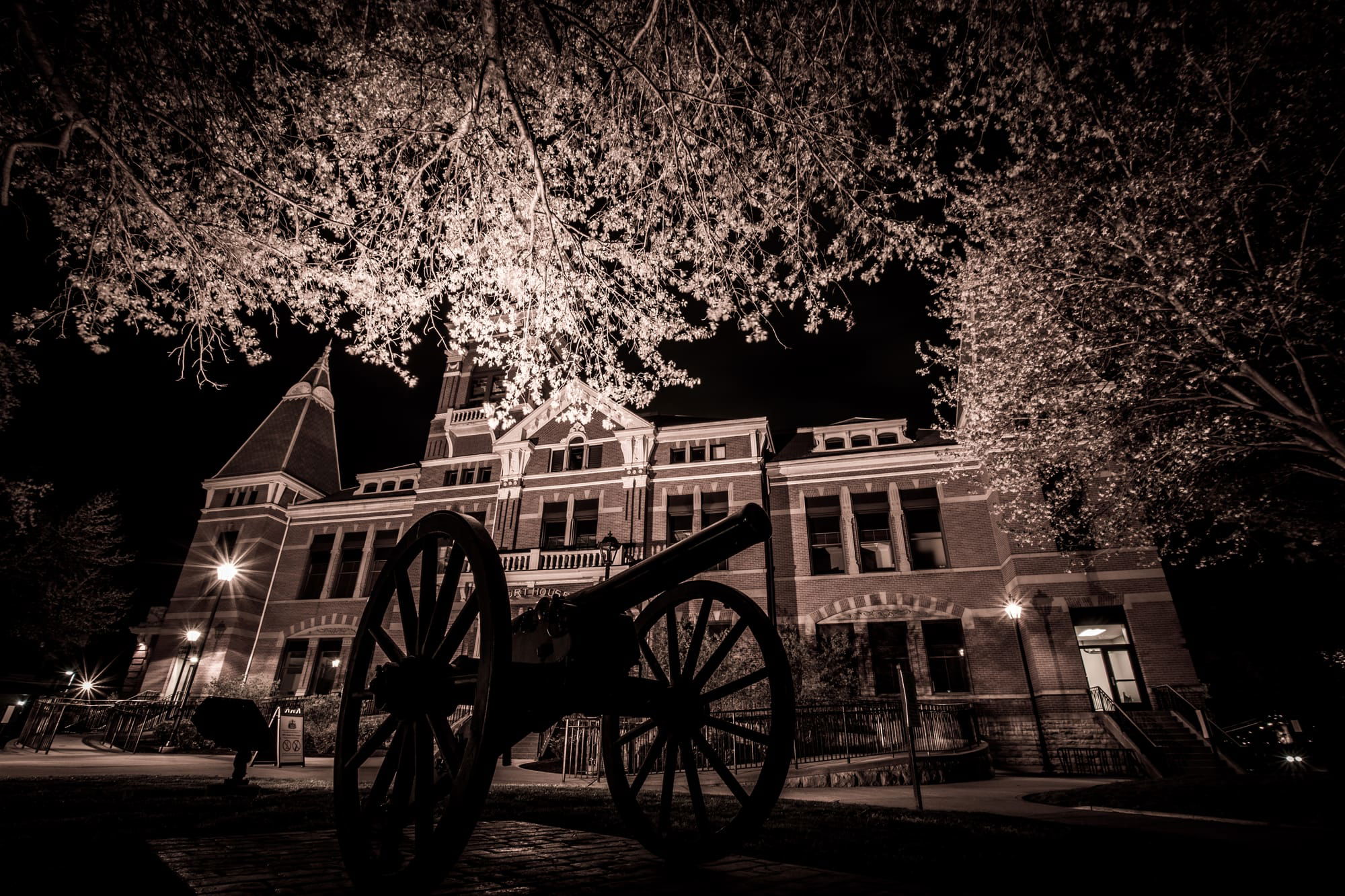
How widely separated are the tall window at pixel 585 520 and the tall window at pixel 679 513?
2982 mm

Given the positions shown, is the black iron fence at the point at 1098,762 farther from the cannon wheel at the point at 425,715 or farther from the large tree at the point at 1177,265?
the cannon wheel at the point at 425,715

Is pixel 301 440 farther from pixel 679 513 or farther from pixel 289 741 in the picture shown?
pixel 289 741

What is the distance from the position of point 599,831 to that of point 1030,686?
1606 cm

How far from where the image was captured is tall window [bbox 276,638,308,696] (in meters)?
23.7

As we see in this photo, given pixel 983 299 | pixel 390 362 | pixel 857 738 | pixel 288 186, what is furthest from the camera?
pixel 857 738

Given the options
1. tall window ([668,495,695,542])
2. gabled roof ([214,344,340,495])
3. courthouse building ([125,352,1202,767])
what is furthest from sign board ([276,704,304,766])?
→ gabled roof ([214,344,340,495])

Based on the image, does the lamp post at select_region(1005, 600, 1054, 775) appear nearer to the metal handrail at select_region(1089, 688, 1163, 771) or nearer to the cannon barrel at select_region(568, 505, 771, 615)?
the metal handrail at select_region(1089, 688, 1163, 771)

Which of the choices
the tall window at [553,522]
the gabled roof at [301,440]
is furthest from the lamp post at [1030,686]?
the gabled roof at [301,440]

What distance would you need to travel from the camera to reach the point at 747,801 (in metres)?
2.92

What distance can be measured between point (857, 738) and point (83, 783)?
14.4 metres

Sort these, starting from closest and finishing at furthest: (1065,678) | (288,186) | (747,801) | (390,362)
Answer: (747,801) < (288,186) < (390,362) < (1065,678)

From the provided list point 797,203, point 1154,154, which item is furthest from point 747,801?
point 1154,154

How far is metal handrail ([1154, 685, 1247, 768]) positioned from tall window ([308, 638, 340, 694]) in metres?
27.3

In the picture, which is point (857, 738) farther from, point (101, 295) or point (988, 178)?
point (101, 295)
